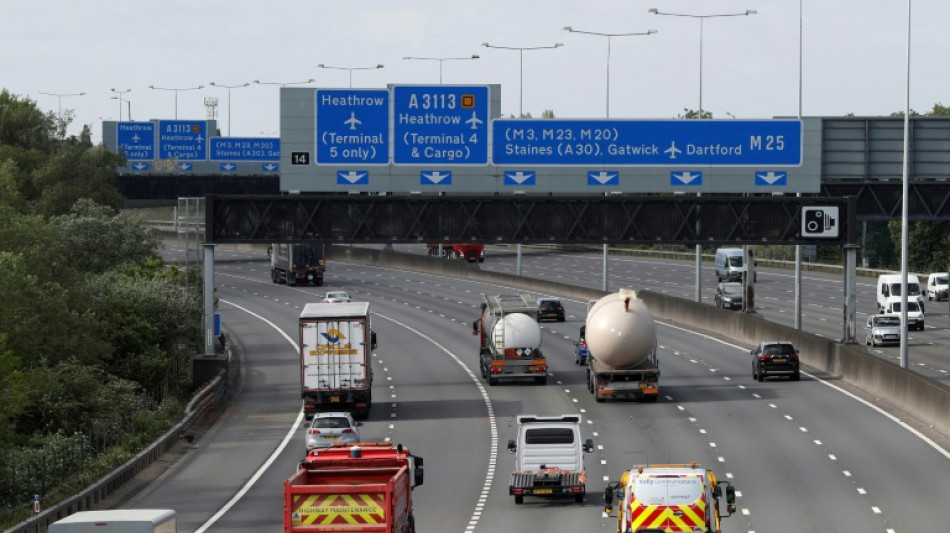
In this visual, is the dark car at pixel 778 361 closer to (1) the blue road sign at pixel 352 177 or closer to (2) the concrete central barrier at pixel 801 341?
(2) the concrete central barrier at pixel 801 341

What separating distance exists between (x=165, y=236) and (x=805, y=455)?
129m

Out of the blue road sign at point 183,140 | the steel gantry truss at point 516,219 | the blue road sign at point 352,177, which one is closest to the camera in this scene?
the blue road sign at point 352,177

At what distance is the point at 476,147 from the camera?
6512cm

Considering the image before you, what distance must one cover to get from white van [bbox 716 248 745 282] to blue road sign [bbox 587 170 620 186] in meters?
54.3

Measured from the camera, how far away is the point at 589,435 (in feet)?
171

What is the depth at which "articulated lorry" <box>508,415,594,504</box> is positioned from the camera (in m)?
40.1

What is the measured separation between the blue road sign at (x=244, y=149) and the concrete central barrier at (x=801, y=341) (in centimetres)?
1482

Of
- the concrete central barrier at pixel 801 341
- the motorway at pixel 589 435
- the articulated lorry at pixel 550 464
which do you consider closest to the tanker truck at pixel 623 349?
the motorway at pixel 589 435

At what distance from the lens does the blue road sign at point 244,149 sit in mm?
126750

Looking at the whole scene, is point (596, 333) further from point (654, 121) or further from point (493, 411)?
point (654, 121)

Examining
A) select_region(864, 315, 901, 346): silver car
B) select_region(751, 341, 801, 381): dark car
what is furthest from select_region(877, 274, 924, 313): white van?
select_region(751, 341, 801, 381): dark car

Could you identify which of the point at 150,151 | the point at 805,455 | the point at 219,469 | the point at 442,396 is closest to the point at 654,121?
the point at 442,396

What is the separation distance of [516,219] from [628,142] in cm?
567

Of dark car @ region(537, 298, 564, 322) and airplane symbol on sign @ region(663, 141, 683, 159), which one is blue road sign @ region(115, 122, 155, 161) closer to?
dark car @ region(537, 298, 564, 322)
